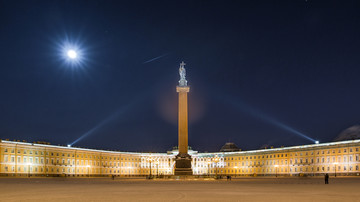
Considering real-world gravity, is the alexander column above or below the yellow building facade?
above

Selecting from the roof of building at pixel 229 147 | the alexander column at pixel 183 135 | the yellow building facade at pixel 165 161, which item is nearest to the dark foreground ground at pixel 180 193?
the alexander column at pixel 183 135

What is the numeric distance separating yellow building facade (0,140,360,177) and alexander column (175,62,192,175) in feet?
17.9

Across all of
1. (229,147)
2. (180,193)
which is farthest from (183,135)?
(229,147)

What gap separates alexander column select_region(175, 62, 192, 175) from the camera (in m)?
69.6

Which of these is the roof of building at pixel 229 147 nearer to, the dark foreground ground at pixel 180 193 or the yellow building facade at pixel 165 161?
the yellow building facade at pixel 165 161

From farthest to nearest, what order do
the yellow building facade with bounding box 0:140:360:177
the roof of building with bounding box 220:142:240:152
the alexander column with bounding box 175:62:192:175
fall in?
the roof of building with bounding box 220:142:240:152 → the yellow building facade with bounding box 0:140:360:177 → the alexander column with bounding box 175:62:192:175

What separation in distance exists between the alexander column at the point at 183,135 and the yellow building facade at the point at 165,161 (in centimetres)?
546

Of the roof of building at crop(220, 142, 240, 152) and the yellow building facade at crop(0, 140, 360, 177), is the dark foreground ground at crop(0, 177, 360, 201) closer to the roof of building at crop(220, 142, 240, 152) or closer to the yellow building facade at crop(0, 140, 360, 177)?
the yellow building facade at crop(0, 140, 360, 177)

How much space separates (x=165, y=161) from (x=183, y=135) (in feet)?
273

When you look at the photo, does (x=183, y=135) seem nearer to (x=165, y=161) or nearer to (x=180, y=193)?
(x=180, y=193)

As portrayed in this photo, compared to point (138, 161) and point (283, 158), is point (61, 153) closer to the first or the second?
point (138, 161)

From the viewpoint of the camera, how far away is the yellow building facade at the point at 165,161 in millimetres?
91875

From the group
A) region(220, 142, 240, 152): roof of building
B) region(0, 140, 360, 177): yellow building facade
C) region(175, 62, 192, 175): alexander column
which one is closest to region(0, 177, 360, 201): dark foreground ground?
region(175, 62, 192, 175): alexander column

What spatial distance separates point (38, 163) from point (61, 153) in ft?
36.0
